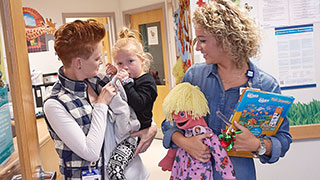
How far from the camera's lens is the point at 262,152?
1.50m

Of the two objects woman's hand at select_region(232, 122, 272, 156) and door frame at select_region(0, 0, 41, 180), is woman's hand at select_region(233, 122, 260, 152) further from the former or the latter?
door frame at select_region(0, 0, 41, 180)

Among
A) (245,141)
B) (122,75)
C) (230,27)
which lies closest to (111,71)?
(122,75)

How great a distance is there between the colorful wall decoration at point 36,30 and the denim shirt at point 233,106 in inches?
182

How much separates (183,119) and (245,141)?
29 cm

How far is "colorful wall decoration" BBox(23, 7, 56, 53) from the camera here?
5.54 meters

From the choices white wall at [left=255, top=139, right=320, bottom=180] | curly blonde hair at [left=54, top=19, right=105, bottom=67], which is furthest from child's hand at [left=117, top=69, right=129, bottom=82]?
white wall at [left=255, top=139, right=320, bottom=180]

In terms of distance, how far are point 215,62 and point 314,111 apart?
1.53m

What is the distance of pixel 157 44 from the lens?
605cm

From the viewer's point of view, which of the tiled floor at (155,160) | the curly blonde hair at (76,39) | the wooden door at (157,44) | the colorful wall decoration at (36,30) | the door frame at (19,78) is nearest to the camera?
the door frame at (19,78)

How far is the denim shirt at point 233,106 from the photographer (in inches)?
61.4

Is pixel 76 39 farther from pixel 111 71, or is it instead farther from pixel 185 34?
pixel 185 34

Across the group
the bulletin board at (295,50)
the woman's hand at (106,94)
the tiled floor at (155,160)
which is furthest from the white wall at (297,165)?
the tiled floor at (155,160)

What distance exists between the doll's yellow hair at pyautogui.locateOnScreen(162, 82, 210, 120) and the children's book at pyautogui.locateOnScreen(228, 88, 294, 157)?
153 mm

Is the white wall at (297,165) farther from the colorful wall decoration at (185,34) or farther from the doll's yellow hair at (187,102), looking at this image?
the doll's yellow hair at (187,102)
